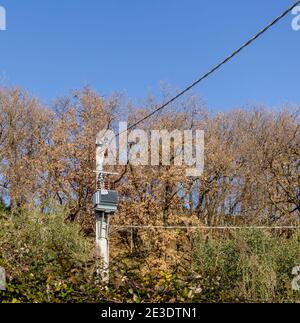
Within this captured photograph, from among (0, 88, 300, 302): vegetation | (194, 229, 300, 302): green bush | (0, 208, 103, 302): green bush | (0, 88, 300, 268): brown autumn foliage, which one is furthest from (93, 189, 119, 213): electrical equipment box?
(0, 88, 300, 268): brown autumn foliage

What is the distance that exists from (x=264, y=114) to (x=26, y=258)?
2038cm

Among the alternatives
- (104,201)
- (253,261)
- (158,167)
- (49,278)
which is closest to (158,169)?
(158,167)

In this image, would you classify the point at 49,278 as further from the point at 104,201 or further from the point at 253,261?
the point at 253,261

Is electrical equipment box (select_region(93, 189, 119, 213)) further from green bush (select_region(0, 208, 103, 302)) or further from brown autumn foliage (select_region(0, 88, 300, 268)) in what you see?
brown autumn foliage (select_region(0, 88, 300, 268))

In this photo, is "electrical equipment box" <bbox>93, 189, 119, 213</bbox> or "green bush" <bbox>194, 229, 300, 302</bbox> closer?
"electrical equipment box" <bbox>93, 189, 119, 213</bbox>

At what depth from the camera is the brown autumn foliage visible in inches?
840

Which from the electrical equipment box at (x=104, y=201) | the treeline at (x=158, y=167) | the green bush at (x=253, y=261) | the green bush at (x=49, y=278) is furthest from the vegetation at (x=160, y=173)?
the green bush at (x=49, y=278)

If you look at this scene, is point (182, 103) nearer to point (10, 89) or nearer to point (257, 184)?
point (257, 184)

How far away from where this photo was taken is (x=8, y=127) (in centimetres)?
2308

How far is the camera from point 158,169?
2164 centimetres

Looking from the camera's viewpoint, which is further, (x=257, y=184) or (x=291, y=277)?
(x=257, y=184)

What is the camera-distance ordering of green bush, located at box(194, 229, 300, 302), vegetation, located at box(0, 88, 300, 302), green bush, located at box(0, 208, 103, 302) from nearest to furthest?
green bush, located at box(0, 208, 103, 302), green bush, located at box(194, 229, 300, 302), vegetation, located at box(0, 88, 300, 302)

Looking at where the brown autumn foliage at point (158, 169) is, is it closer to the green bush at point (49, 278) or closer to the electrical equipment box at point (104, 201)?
the electrical equipment box at point (104, 201)

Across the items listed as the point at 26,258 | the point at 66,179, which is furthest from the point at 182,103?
the point at 26,258
